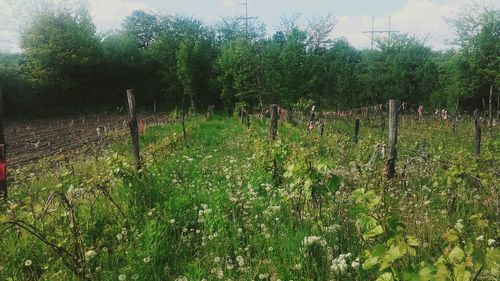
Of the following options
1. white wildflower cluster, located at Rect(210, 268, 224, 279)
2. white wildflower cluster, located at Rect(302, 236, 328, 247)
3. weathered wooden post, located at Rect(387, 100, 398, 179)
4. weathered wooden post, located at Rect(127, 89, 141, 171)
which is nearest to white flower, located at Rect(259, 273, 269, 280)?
white wildflower cluster, located at Rect(210, 268, 224, 279)

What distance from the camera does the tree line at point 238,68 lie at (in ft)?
118

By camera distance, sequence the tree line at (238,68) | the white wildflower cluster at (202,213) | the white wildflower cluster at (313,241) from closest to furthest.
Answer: the white wildflower cluster at (313,241), the white wildflower cluster at (202,213), the tree line at (238,68)

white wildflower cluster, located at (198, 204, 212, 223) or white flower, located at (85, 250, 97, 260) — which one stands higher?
white wildflower cluster, located at (198, 204, 212, 223)

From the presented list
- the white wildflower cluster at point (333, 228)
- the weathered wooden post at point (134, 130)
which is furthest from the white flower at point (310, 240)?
the weathered wooden post at point (134, 130)

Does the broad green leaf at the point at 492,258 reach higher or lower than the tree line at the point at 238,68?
lower

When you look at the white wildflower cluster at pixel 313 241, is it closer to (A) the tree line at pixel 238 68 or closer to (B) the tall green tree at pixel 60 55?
(A) the tree line at pixel 238 68

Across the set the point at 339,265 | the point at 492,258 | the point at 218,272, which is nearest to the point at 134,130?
the point at 218,272

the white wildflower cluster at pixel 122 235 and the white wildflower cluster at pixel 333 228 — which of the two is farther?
the white wildflower cluster at pixel 122 235

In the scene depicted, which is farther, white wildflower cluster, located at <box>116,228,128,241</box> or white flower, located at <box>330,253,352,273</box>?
white wildflower cluster, located at <box>116,228,128,241</box>

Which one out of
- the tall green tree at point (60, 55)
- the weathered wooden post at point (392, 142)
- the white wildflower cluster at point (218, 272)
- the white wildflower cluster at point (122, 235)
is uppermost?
the tall green tree at point (60, 55)

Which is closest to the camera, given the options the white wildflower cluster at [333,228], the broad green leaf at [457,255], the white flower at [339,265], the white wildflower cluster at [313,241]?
the broad green leaf at [457,255]

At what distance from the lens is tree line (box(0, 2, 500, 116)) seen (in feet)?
118

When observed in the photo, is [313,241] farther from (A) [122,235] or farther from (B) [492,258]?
(A) [122,235]

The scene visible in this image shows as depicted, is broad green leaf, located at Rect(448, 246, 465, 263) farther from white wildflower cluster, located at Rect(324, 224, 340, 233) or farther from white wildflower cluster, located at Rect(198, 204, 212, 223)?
white wildflower cluster, located at Rect(198, 204, 212, 223)
